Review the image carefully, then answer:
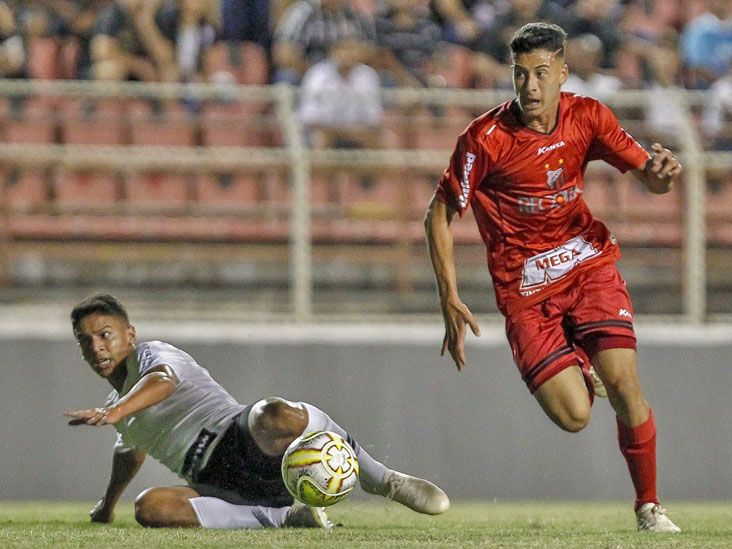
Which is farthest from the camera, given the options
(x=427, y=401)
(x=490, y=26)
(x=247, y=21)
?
(x=490, y=26)

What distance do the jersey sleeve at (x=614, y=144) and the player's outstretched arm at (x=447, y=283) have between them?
2.57ft

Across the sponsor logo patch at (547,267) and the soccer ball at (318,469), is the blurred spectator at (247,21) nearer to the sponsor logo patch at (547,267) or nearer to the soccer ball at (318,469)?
the sponsor logo patch at (547,267)

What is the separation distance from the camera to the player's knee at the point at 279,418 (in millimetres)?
6398

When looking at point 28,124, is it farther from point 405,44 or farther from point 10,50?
point 405,44

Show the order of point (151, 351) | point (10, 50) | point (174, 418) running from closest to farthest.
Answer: point (151, 351)
point (174, 418)
point (10, 50)

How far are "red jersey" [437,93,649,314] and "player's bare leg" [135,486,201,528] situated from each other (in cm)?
174

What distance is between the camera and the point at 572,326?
255 inches

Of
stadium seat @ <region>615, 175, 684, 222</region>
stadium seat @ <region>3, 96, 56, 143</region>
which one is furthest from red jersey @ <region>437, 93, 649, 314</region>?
stadium seat @ <region>3, 96, 56, 143</region>

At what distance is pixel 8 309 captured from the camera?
31.3 ft

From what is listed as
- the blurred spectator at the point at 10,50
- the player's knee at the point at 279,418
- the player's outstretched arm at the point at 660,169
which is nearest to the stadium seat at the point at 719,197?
the player's outstretched arm at the point at 660,169

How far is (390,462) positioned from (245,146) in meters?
2.52

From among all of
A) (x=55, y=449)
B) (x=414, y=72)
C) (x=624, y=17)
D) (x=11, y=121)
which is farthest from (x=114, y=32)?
(x=624, y=17)

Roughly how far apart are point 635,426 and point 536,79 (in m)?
1.61

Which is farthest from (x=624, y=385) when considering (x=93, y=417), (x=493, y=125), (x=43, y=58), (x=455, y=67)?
(x=43, y=58)
